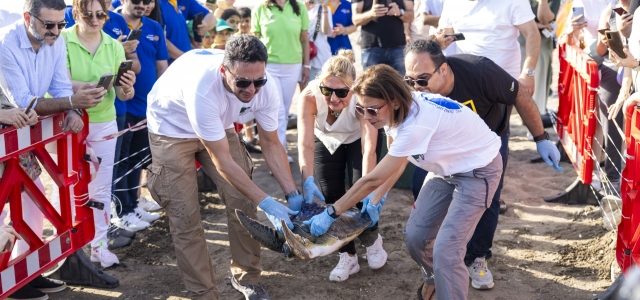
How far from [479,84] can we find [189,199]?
188 cm

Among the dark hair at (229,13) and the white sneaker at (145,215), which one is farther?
the dark hair at (229,13)

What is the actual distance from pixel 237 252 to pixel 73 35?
1899mm

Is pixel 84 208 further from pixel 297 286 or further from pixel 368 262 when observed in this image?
pixel 368 262

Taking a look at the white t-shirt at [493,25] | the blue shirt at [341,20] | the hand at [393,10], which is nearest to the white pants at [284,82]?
the blue shirt at [341,20]

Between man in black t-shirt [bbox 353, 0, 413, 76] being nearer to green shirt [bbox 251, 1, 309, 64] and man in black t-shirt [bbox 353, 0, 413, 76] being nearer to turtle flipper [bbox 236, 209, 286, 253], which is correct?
green shirt [bbox 251, 1, 309, 64]

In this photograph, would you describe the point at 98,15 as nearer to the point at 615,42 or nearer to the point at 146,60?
A: the point at 146,60

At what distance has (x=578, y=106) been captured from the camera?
19.4 ft

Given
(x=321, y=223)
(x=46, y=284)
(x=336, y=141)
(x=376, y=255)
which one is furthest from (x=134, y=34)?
(x=376, y=255)

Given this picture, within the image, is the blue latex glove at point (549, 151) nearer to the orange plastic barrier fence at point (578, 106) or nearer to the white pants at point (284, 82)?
the orange plastic barrier fence at point (578, 106)

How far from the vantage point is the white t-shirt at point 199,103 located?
3.90 metres

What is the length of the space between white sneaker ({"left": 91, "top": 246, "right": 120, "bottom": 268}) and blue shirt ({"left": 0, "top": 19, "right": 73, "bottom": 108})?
1.22 metres

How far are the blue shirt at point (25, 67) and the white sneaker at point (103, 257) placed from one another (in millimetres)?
1217

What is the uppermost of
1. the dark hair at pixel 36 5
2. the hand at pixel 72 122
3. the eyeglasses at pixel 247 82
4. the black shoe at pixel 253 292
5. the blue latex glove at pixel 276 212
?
the dark hair at pixel 36 5

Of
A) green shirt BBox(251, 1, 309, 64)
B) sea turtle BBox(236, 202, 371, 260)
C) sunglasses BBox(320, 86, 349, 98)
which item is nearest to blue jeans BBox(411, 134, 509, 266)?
sea turtle BBox(236, 202, 371, 260)
